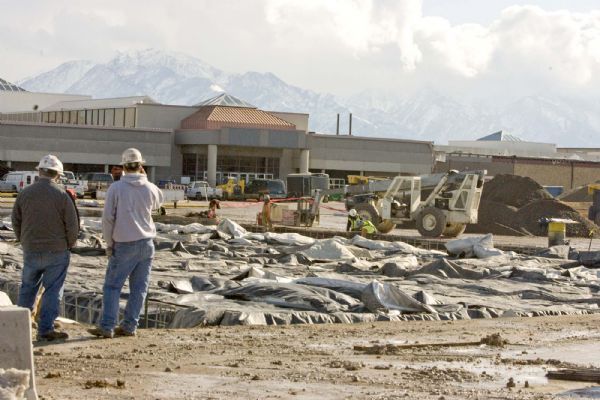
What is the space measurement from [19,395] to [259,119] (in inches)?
3411

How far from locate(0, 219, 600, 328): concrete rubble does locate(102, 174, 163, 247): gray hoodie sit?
226 centimetres

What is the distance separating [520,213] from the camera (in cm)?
4775

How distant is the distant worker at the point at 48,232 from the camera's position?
1095 cm

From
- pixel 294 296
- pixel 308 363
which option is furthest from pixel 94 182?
pixel 308 363

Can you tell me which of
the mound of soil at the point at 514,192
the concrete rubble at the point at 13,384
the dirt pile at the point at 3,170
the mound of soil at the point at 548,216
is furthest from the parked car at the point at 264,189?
the concrete rubble at the point at 13,384

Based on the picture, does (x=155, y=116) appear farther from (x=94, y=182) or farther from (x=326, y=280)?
(x=326, y=280)

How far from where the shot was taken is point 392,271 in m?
20.2

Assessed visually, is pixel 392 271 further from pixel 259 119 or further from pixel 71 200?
pixel 259 119

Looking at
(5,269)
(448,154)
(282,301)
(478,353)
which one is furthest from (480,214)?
(448,154)

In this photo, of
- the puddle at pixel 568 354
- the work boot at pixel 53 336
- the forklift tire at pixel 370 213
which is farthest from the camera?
the forklift tire at pixel 370 213

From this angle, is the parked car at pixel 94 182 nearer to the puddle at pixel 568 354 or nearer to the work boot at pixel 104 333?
the work boot at pixel 104 333

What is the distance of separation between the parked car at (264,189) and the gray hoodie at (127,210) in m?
59.3

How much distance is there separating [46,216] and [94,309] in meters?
4.14

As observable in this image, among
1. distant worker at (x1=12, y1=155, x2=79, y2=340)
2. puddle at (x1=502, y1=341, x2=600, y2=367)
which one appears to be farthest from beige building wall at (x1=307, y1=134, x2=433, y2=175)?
distant worker at (x1=12, y1=155, x2=79, y2=340)
